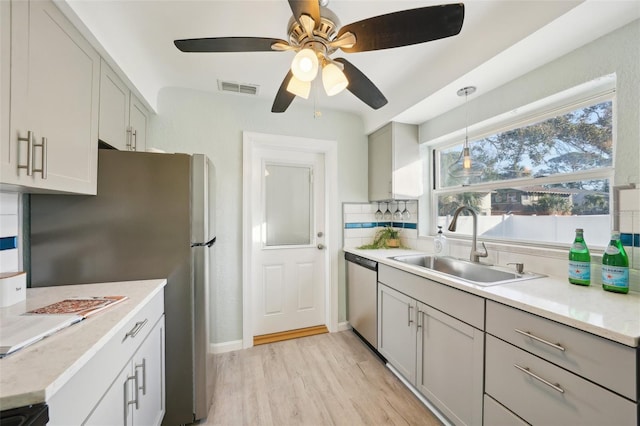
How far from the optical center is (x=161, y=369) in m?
1.41

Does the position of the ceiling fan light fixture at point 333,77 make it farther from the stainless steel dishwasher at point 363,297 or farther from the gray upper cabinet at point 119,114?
the stainless steel dishwasher at point 363,297

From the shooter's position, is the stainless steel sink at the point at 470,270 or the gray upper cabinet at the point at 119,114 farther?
the stainless steel sink at the point at 470,270

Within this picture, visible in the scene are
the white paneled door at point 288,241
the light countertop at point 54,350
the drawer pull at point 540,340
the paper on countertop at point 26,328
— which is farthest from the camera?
the white paneled door at point 288,241

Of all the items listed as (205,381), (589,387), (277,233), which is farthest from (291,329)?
(589,387)

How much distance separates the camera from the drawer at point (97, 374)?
2.22 ft

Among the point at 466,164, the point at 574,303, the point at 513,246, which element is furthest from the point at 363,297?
the point at 574,303

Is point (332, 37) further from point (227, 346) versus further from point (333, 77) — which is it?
point (227, 346)

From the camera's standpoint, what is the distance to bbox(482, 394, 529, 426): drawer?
114 centimetres

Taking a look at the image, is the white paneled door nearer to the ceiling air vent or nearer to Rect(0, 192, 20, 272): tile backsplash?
the ceiling air vent

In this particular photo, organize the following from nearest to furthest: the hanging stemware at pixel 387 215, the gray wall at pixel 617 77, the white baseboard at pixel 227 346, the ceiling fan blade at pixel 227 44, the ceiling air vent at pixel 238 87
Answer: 1. the ceiling fan blade at pixel 227 44
2. the gray wall at pixel 617 77
3. the ceiling air vent at pixel 238 87
4. the white baseboard at pixel 227 346
5. the hanging stemware at pixel 387 215

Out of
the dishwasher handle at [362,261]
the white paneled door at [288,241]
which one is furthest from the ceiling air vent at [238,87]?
the dishwasher handle at [362,261]

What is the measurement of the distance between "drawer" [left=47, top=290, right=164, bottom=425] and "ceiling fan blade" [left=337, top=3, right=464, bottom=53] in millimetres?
1495

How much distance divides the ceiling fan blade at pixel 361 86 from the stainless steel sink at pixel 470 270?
3.84 feet

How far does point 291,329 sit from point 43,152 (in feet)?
8.02
